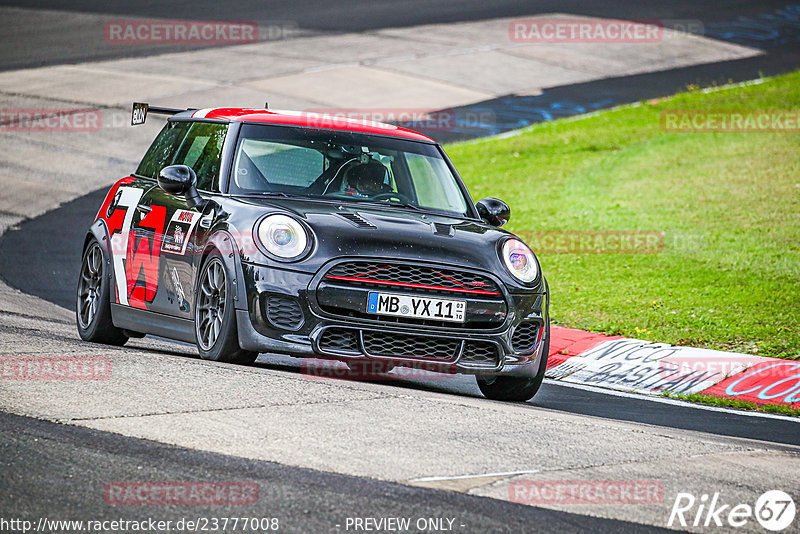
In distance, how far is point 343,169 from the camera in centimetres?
824

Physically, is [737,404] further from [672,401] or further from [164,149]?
[164,149]

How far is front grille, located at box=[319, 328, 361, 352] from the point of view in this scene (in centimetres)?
719

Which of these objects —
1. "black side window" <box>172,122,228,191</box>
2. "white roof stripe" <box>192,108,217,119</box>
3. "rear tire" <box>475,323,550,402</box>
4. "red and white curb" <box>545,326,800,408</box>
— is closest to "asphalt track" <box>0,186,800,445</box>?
"rear tire" <box>475,323,550,402</box>

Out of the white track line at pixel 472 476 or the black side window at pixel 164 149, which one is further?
the black side window at pixel 164 149

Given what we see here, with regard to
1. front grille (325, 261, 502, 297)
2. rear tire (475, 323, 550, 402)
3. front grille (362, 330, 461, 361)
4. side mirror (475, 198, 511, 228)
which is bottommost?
rear tire (475, 323, 550, 402)

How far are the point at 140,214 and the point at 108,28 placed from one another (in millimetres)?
23516

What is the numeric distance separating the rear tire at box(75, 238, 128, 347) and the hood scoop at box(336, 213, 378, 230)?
2.22 metres

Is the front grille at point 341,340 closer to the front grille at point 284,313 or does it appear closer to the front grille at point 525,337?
the front grille at point 284,313

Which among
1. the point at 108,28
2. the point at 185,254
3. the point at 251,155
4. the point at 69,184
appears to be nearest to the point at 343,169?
the point at 251,155

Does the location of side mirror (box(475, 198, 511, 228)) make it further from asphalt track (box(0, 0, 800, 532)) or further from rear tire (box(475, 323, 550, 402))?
asphalt track (box(0, 0, 800, 532))

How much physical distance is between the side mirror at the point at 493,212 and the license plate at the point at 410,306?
157 cm

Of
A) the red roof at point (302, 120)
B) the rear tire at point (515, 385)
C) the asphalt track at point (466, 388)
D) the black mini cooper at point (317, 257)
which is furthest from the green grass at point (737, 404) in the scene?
the red roof at point (302, 120)

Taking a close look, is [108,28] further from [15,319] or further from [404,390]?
[404,390]

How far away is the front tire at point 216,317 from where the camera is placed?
24.0 feet
